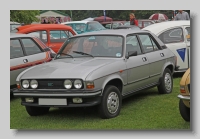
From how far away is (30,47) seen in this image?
9602 mm

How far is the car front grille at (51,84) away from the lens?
6.87 metres

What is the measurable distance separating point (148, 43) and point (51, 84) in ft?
8.86

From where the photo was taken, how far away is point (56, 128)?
6.92m

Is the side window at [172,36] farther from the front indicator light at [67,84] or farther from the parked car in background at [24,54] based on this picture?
the front indicator light at [67,84]

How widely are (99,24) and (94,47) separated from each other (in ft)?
37.3

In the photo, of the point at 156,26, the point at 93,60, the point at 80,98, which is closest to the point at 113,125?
the point at 80,98

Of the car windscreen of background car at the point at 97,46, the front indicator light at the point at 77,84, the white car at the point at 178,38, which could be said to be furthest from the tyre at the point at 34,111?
the white car at the point at 178,38

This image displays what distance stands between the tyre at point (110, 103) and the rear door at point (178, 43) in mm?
4026

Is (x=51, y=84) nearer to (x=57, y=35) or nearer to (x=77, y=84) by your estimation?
(x=77, y=84)

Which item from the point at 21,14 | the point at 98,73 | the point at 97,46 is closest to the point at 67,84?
the point at 98,73

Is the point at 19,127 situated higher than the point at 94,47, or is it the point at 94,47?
the point at 94,47

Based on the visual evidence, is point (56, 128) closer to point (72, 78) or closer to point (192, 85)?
point (72, 78)

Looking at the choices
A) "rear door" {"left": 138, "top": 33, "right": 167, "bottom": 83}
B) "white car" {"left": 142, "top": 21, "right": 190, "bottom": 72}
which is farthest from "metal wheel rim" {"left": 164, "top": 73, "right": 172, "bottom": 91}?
"white car" {"left": 142, "top": 21, "right": 190, "bottom": 72}

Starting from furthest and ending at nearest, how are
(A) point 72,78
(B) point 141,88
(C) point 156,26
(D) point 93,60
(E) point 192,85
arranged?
(C) point 156,26 < (B) point 141,88 < (D) point 93,60 < (A) point 72,78 < (E) point 192,85
